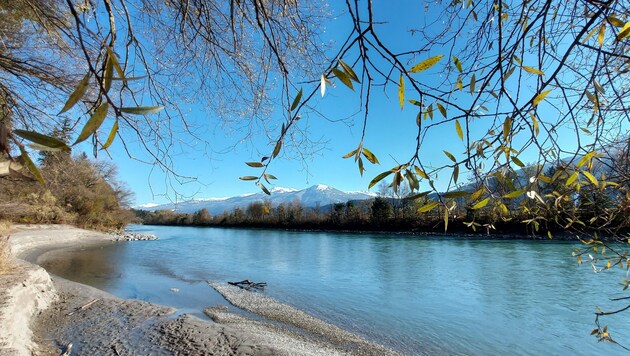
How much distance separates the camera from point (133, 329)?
7238 mm

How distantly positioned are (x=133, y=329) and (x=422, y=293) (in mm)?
9165

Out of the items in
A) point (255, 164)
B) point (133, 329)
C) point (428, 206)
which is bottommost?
point (133, 329)

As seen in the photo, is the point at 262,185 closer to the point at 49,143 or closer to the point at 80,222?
the point at 49,143

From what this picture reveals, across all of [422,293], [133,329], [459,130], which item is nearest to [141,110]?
[459,130]

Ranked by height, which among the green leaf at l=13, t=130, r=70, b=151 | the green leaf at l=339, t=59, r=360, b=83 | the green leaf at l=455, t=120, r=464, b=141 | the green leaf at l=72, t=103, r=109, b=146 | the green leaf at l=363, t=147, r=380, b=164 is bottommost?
the green leaf at l=13, t=130, r=70, b=151

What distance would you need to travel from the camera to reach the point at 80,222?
38.8 metres

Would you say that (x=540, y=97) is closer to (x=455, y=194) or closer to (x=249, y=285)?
(x=455, y=194)

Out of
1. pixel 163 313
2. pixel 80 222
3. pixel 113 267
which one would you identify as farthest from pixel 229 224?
pixel 163 313

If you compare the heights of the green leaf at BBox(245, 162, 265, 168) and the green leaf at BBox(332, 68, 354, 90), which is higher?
the green leaf at BBox(332, 68, 354, 90)

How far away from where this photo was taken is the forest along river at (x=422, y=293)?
8.13m

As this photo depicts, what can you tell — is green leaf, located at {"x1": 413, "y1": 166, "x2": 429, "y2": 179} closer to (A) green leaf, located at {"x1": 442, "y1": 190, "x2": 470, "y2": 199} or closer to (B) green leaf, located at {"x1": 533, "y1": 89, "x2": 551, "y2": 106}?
(A) green leaf, located at {"x1": 442, "y1": 190, "x2": 470, "y2": 199}

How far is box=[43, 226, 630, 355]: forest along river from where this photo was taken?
26.7ft

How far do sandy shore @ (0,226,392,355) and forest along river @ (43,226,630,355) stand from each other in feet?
3.32

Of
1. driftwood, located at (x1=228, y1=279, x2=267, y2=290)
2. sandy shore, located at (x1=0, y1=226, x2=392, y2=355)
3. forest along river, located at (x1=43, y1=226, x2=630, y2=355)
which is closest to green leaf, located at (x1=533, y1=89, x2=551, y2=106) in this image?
sandy shore, located at (x1=0, y1=226, x2=392, y2=355)
